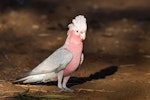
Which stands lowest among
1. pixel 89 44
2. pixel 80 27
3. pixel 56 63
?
pixel 56 63

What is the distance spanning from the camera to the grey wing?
517cm

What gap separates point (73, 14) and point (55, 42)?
7.54 ft

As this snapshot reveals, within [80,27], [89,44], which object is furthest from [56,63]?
[89,44]

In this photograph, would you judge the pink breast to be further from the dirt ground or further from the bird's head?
the dirt ground

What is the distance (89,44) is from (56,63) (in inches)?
124

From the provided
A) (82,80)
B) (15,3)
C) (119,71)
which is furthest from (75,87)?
(15,3)

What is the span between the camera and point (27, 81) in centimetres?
526

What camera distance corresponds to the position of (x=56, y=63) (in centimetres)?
518

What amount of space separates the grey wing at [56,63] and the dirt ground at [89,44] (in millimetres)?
220

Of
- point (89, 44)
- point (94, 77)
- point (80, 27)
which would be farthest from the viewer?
point (89, 44)

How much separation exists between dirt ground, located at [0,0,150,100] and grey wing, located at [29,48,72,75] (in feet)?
0.72

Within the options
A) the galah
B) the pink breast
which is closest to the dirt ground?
the galah

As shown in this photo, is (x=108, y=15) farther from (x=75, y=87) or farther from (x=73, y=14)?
(x=75, y=87)

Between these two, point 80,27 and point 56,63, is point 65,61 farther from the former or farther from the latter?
point 80,27
